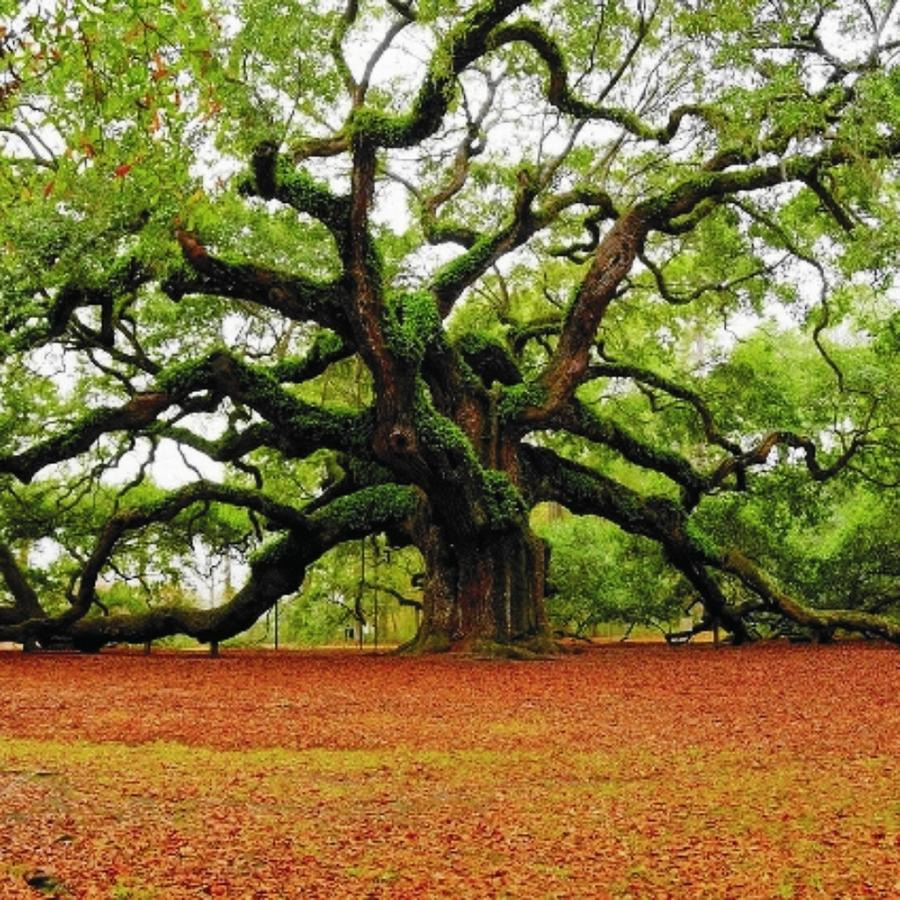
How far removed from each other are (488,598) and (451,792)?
8803 mm

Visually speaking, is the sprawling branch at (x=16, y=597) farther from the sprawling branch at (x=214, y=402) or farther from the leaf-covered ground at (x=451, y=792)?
the leaf-covered ground at (x=451, y=792)

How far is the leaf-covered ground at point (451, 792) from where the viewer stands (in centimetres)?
341

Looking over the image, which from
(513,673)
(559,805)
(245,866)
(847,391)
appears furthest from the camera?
(847,391)

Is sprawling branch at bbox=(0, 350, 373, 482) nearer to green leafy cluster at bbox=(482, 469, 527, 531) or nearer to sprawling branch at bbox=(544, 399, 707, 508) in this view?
green leafy cluster at bbox=(482, 469, 527, 531)

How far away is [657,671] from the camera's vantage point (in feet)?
38.2

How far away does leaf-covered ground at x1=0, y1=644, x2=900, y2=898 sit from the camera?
134 inches

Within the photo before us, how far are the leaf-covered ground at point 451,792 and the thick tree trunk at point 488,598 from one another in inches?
160

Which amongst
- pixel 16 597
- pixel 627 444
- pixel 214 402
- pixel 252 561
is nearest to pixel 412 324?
pixel 214 402

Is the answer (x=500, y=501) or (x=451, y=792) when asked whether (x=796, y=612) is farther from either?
(x=451, y=792)

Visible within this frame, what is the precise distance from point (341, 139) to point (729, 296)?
23.1ft

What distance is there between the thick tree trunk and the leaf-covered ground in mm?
4059

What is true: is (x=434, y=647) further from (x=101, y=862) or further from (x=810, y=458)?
(x=101, y=862)

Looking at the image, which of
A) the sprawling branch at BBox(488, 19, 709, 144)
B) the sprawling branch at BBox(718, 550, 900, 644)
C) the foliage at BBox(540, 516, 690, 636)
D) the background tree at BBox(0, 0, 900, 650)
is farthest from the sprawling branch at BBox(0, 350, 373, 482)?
the foliage at BBox(540, 516, 690, 636)

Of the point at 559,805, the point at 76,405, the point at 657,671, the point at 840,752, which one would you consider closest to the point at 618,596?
the point at 657,671
